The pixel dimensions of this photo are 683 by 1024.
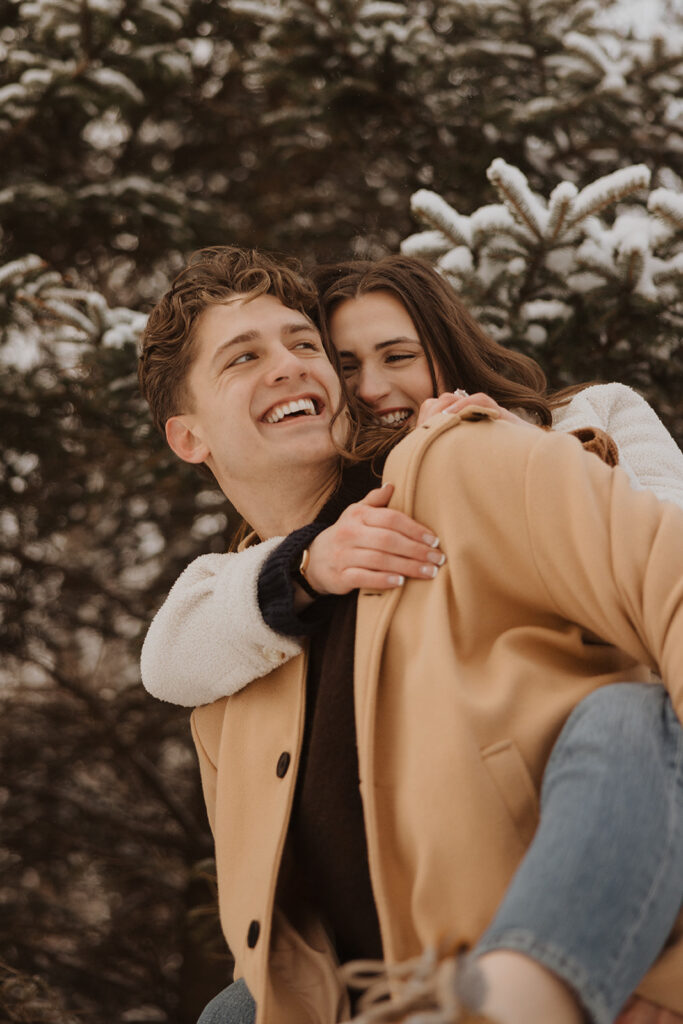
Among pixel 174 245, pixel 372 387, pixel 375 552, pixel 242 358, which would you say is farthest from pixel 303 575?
pixel 174 245

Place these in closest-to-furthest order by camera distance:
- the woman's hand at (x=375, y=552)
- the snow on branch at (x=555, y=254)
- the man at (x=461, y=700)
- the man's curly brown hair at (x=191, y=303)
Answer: the man at (x=461, y=700)
the woman's hand at (x=375, y=552)
the man's curly brown hair at (x=191, y=303)
the snow on branch at (x=555, y=254)

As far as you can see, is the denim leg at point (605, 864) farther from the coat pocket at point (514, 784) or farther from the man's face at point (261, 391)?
the man's face at point (261, 391)

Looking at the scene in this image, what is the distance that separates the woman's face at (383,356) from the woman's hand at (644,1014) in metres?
1.51

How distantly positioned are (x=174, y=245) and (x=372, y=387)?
201 centimetres

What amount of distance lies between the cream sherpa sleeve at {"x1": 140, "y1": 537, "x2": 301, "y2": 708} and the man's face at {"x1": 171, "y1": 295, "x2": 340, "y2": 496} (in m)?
0.27

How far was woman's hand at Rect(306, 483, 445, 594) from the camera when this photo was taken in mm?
1802

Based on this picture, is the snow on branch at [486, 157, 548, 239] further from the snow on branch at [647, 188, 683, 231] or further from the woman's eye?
the woman's eye

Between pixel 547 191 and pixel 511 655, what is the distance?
9.20 ft

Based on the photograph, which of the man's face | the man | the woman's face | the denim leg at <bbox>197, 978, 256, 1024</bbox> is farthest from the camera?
the woman's face

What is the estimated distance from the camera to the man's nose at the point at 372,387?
8.84 feet

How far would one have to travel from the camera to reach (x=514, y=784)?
161cm

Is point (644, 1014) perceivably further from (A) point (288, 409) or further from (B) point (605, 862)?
(A) point (288, 409)

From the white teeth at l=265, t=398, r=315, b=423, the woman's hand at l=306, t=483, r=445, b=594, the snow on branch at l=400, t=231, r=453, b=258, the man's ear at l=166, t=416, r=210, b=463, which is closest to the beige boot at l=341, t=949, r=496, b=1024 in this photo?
the woman's hand at l=306, t=483, r=445, b=594

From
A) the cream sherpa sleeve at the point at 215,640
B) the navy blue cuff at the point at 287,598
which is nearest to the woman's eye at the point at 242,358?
the cream sherpa sleeve at the point at 215,640
